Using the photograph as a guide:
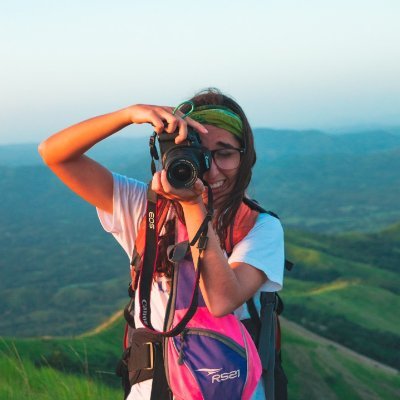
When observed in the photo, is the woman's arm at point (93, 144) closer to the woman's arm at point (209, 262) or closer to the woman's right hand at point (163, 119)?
the woman's right hand at point (163, 119)

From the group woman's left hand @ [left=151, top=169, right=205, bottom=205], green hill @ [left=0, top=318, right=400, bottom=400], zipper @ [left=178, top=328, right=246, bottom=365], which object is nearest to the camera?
woman's left hand @ [left=151, top=169, right=205, bottom=205]

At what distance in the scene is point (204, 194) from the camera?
294 centimetres

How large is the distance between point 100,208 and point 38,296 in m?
122

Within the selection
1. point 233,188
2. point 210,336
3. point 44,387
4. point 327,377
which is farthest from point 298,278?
point 210,336

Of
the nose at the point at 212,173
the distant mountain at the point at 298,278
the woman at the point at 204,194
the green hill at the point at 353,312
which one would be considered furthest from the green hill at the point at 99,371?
the green hill at the point at 353,312

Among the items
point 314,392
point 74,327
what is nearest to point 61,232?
point 74,327

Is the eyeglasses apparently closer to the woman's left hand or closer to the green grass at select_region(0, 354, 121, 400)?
the woman's left hand

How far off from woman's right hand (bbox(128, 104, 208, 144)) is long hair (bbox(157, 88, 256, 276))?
287 mm

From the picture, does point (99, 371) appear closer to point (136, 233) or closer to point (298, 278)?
point (136, 233)

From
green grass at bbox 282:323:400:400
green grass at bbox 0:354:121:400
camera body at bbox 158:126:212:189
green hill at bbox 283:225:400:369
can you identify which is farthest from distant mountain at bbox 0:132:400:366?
green grass at bbox 282:323:400:400

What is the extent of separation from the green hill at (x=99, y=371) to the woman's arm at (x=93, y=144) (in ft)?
7.27

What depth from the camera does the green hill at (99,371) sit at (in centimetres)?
521

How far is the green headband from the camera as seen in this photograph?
300 cm

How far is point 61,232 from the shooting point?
197m
